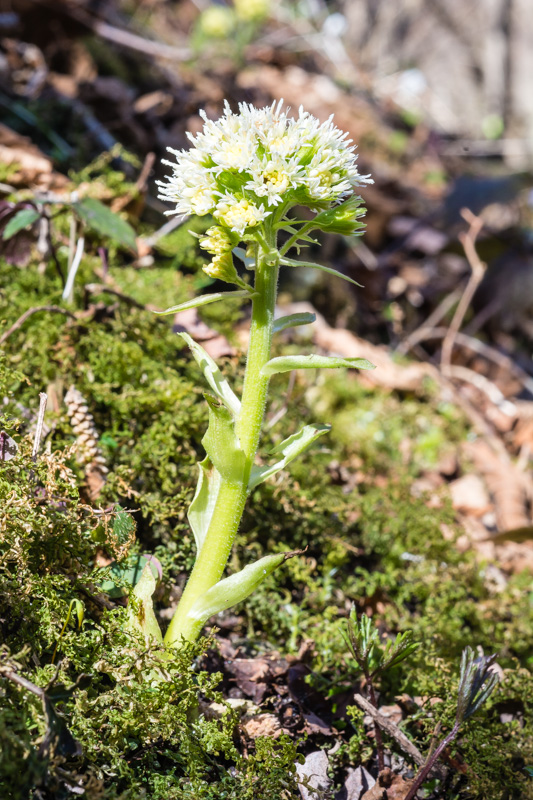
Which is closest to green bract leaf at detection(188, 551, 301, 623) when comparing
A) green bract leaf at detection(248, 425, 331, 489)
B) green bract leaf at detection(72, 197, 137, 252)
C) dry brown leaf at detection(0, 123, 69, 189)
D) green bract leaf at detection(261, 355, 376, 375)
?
green bract leaf at detection(248, 425, 331, 489)

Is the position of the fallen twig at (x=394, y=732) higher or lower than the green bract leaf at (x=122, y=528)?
lower

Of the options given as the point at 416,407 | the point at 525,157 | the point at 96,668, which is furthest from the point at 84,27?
the point at 525,157

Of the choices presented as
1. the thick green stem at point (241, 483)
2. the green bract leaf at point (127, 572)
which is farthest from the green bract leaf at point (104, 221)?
the green bract leaf at point (127, 572)

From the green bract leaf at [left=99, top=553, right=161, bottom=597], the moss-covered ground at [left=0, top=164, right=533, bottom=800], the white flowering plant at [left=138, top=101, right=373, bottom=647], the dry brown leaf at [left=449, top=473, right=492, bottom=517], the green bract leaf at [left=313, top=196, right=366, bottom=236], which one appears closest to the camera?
the moss-covered ground at [left=0, top=164, right=533, bottom=800]

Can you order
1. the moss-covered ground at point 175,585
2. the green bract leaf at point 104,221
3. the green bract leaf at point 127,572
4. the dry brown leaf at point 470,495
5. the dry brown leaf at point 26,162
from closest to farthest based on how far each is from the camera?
the moss-covered ground at point 175,585 < the green bract leaf at point 127,572 < the green bract leaf at point 104,221 < the dry brown leaf at point 26,162 < the dry brown leaf at point 470,495

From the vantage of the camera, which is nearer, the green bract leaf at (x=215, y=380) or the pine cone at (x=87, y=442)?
the green bract leaf at (x=215, y=380)

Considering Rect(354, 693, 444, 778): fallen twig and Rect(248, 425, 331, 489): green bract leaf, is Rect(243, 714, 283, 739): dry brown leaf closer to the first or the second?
Rect(354, 693, 444, 778): fallen twig

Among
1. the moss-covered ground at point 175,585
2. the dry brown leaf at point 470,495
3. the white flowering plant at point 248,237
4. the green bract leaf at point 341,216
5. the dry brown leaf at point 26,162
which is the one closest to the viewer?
the moss-covered ground at point 175,585


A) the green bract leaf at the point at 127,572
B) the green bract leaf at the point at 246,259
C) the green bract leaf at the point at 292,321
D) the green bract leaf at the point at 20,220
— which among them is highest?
the green bract leaf at the point at 20,220

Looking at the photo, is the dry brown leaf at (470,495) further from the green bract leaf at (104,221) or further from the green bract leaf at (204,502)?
the green bract leaf at (104,221)
